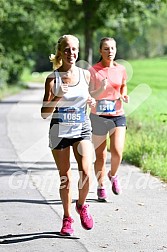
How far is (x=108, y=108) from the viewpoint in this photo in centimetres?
864

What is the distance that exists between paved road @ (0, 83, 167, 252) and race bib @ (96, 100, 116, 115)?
1122 millimetres

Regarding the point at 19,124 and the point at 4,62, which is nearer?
the point at 19,124

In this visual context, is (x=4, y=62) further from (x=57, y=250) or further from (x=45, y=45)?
(x=57, y=250)

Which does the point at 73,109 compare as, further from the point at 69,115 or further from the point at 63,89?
the point at 63,89

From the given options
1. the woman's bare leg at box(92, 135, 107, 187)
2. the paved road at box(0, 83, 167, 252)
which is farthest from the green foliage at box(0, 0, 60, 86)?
the woman's bare leg at box(92, 135, 107, 187)

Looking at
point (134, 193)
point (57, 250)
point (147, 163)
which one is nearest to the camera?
point (57, 250)

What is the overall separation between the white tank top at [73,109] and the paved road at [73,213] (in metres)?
1.04

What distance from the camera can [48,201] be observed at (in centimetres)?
876

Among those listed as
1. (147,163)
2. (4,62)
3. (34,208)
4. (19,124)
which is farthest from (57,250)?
(4,62)

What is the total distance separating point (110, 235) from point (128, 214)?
104 cm

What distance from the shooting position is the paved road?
6.62 metres

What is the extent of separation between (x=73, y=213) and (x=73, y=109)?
1.65 metres

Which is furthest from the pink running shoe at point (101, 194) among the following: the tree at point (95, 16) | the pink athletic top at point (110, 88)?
the tree at point (95, 16)

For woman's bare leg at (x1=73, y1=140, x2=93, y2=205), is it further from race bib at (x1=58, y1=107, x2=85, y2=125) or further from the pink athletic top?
the pink athletic top
